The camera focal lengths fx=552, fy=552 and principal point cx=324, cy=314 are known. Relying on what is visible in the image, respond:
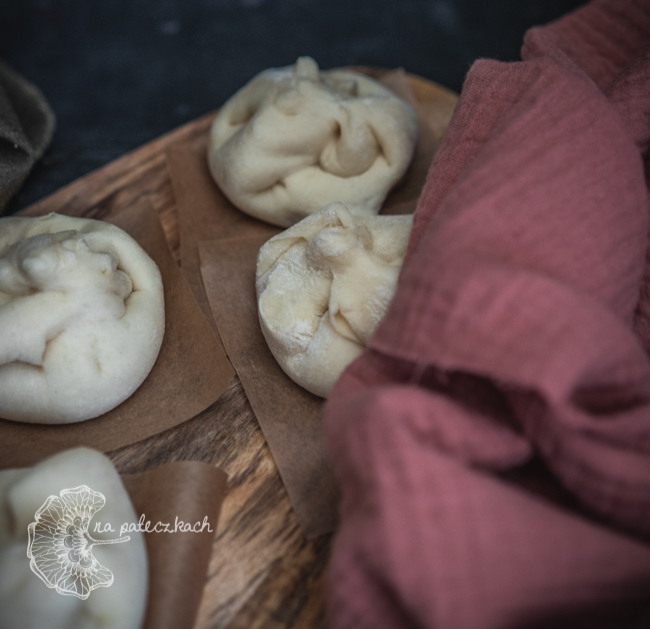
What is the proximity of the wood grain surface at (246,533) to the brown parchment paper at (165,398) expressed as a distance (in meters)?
0.03

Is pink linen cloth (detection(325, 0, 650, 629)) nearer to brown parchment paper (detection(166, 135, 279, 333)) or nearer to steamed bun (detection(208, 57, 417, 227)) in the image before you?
steamed bun (detection(208, 57, 417, 227))

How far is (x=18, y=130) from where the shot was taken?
1378 millimetres

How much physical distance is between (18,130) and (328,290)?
92 centimetres

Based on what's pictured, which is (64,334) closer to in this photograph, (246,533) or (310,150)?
(246,533)

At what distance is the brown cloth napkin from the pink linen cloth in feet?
3.44

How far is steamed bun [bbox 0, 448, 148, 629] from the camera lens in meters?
0.78

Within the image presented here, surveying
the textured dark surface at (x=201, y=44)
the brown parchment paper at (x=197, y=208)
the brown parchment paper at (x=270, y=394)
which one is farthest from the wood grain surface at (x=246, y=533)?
the textured dark surface at (x=201, y=44)

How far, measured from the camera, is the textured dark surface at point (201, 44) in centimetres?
204

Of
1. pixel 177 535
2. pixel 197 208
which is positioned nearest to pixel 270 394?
pixel 177 535

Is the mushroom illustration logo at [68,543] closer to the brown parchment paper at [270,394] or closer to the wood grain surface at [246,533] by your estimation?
the wood grain surface at [246,533]

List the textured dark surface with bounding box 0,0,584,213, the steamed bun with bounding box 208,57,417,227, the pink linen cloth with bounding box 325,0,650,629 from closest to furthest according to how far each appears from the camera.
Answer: the pink linen cloth with bounding box 325,0,650,629, the steamed bun with bounding box 208,57,417,227, the textured dark surface with bounding box 0,0,584,213

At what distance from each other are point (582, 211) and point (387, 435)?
1.41 ft

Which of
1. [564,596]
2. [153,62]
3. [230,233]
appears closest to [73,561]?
[564,596]

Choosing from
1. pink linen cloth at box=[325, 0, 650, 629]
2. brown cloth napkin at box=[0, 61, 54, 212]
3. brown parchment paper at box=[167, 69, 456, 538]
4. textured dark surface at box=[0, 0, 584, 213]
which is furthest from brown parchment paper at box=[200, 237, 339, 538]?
textured dark surface at box=[0, 0, 584, 213]
